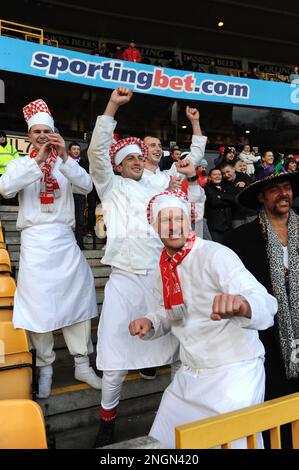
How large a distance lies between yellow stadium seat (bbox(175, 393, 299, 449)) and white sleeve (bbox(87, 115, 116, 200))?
1.90m

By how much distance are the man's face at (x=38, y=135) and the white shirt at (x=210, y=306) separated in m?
1.57

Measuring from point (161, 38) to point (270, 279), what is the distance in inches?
644

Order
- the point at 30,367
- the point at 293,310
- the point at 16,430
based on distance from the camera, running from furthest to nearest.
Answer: the point at 30,367 < the point at 293,310 < the point at 16,430

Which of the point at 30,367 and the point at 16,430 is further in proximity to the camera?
the point at 30,367

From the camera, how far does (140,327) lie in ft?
7.00

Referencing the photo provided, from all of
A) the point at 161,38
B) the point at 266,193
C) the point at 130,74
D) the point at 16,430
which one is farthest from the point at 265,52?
the point at 16,430

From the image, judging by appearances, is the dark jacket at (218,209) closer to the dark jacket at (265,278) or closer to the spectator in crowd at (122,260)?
the spectator in crowd at (122,260)

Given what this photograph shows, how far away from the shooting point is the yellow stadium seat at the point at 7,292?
322 cm

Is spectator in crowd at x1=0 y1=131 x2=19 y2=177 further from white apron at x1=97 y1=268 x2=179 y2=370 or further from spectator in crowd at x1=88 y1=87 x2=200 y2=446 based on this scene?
white apron at x1=97 y1=268 x2=179 y2=370

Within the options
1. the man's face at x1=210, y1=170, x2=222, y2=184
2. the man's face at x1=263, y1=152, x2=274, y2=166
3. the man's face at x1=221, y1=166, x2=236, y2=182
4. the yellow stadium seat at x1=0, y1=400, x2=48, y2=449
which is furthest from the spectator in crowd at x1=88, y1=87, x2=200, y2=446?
the man's face at x1=263, y1=152, x2=274, y2=166

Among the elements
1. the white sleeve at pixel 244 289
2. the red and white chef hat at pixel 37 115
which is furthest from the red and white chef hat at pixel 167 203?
the red and white chef hat at pixel 37 115

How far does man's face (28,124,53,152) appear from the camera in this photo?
3049mm

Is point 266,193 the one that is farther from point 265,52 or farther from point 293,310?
point 265,52

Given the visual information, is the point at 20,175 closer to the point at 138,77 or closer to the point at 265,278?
the point at 265,278
